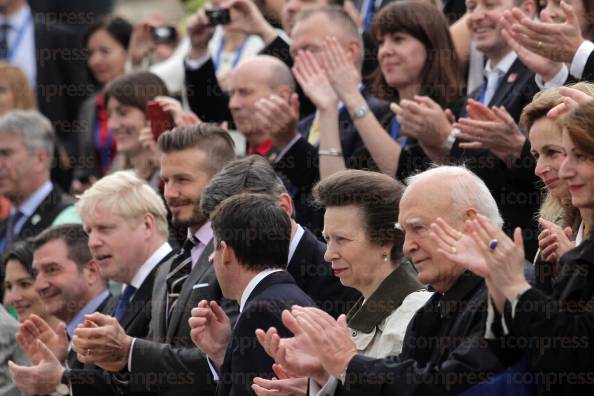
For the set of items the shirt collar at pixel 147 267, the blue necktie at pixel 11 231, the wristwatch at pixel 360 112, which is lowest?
the blue necktie at pixel 11 231

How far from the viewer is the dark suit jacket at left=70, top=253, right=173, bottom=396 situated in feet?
23.7

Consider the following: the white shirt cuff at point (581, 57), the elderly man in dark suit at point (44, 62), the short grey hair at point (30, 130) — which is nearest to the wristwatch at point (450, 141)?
the white shirt cuff at point (581, 57)

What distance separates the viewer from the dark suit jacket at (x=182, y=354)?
6.56m

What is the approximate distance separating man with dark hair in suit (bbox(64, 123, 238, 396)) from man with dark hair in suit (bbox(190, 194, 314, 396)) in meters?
0.47

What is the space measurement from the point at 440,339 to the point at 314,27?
420cm

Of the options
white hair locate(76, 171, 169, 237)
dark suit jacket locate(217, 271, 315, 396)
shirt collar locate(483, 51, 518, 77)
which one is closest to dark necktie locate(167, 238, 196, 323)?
white hair locate(76, 171, 169, 237)

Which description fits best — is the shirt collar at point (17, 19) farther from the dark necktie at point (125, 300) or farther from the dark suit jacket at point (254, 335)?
the dark suit jacket at point (254, 335)

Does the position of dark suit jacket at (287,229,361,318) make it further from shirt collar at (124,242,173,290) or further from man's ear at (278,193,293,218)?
shirt collar at (124,242,173,290)

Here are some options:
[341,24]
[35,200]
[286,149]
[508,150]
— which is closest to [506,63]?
[508,150]

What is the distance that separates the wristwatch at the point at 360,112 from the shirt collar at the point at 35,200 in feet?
9.36

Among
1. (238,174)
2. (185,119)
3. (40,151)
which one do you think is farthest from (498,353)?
(40,151)

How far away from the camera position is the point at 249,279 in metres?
6.03

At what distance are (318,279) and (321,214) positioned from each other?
112cm

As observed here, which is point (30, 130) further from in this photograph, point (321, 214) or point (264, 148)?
point (321, 214)
